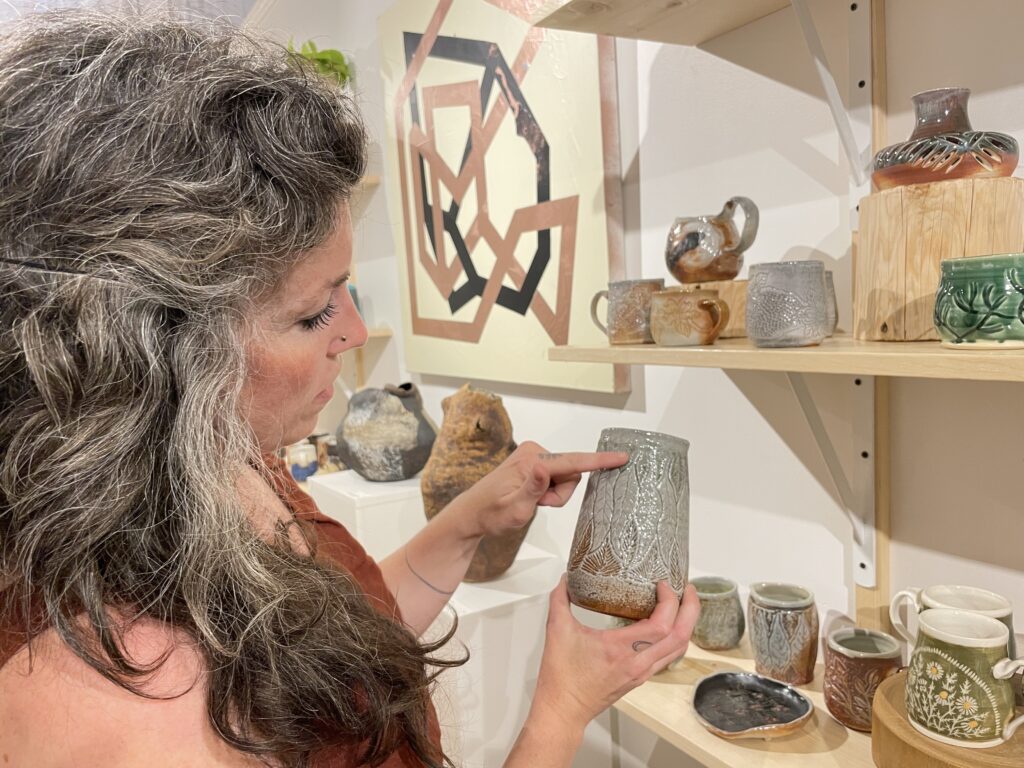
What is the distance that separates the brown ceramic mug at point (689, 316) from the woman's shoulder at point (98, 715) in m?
0.69

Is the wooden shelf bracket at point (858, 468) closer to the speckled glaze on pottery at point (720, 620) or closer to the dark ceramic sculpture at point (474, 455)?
the speckled glaze on pottery at point (720, 620)

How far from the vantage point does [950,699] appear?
0.74 m

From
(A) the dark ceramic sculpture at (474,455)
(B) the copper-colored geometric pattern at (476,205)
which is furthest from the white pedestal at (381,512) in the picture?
(B) the copper-colored geometric pattern at (476,205)

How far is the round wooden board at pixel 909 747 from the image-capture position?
71 centimetres

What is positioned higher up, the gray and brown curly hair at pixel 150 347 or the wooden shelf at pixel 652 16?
the wooden shelf at pixel 652 16

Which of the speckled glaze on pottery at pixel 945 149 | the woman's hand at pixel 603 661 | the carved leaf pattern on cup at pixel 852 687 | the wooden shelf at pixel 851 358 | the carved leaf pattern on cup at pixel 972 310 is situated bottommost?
the carved leaf pattern on cup at pixel 852 687

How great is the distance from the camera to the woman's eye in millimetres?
688

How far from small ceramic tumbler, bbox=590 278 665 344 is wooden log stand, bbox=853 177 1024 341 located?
0.30 metres

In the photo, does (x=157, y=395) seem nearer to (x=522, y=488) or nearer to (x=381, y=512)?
(x=522, y=488)

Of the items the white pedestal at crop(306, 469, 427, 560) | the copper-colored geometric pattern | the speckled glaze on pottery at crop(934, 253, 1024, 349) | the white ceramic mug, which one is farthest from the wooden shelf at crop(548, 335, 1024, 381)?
the white pedestal at crop(306, 469, 427, 560)

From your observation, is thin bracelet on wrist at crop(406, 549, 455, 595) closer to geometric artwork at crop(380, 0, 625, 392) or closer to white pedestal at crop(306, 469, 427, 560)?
geometric artwork at crop(380, 0, 625, 392)

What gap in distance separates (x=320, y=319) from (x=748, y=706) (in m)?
0.76

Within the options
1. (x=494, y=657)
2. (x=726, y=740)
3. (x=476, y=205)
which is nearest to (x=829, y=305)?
(x=726, y=740)

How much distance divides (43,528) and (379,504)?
4.42 ft
